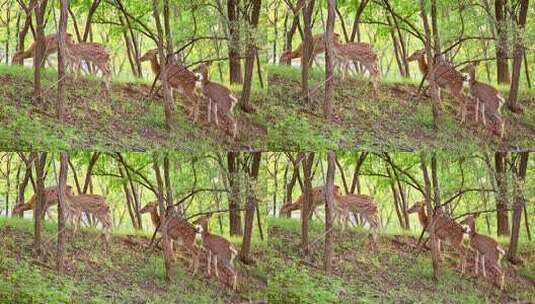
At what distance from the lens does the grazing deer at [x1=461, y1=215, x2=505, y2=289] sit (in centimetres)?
555

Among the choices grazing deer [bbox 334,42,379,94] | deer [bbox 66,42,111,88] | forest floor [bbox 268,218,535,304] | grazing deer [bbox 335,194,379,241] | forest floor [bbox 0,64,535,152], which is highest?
deer [bbox 66,42,111,88]

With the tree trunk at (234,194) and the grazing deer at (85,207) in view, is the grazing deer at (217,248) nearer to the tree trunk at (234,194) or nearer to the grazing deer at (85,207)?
the tree trunk at (234,194)

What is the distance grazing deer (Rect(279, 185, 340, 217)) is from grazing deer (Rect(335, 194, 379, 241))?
0.23ft

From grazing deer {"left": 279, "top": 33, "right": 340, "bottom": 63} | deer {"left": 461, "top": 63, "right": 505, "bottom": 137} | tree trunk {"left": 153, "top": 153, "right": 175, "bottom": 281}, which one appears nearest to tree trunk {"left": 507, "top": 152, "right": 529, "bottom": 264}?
deer {"left": 461, "top": 63, "right": 505, "bottom": 137}

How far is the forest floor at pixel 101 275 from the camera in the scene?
5.20 meters

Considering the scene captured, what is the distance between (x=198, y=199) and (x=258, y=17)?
1.21m

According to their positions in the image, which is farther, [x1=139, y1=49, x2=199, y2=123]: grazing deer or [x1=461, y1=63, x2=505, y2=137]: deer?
[x1=461, y1=63, x2=505, y2=137]: deer

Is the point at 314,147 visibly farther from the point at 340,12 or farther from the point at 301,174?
the point at 340,12

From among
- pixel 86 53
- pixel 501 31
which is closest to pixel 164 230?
pixel 86 53

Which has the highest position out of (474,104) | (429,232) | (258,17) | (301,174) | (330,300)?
(258,17)

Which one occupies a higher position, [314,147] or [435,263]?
[314,147]

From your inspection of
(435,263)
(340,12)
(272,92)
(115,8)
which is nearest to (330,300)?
(435,263)

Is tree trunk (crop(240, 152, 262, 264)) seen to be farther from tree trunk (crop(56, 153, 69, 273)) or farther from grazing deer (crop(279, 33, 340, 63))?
tree trunk (crop(56, 153, 69, 273))

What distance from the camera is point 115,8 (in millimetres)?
5234
